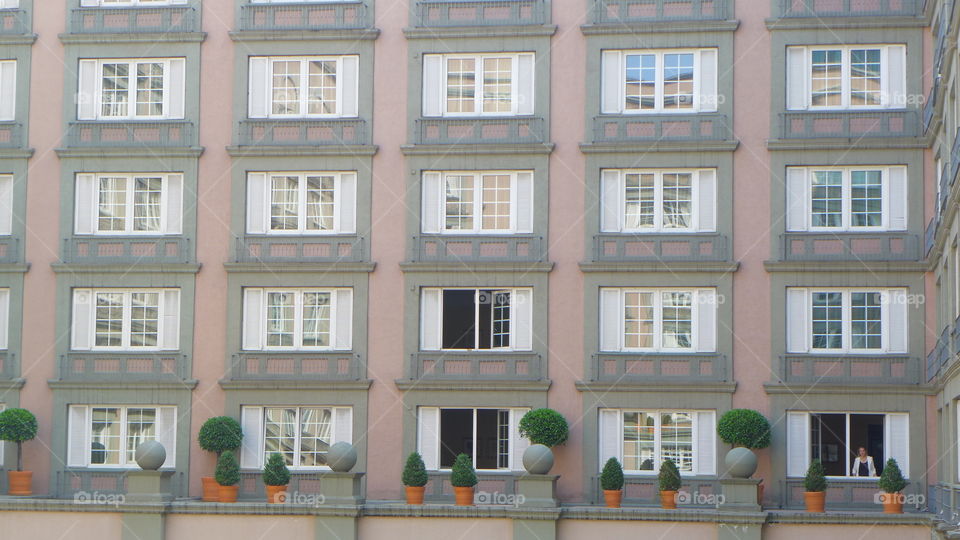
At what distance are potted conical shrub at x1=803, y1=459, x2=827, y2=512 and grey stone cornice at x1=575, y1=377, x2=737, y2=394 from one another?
10.7 feet

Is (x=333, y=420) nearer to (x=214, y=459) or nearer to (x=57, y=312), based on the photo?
(x=214, y=459)

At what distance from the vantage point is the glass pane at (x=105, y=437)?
36562 mm

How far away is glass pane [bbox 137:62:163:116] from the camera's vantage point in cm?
3725

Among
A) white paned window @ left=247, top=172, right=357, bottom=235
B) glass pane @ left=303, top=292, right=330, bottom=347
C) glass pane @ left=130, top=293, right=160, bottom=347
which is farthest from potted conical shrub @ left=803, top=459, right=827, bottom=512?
glass pane @ left=130, top=293, right=160, bottom=347

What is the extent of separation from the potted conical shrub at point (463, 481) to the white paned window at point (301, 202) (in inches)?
282

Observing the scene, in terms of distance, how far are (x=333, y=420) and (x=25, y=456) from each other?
8.06 meters

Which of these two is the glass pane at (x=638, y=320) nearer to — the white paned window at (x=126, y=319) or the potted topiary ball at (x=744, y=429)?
→ the potted topiary ball at (x=744, y=429)

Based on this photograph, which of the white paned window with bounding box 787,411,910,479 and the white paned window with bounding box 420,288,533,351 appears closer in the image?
the white paned window with bounding box 787,411,910,479

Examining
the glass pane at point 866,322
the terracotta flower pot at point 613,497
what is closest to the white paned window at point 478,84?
the glass pane at point 866,322

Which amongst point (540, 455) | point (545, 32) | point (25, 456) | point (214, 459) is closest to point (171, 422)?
point (214, 459)

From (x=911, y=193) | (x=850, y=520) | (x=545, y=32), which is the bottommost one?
(x=850, y=520)

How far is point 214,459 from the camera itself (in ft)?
118

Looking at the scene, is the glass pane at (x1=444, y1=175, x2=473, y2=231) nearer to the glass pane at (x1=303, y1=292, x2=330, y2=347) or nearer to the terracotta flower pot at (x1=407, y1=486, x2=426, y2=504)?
the glass pane at (x1=303, y1=292, x2=330, y2=347)

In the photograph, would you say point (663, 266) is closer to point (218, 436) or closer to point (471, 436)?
point (471, 436)
